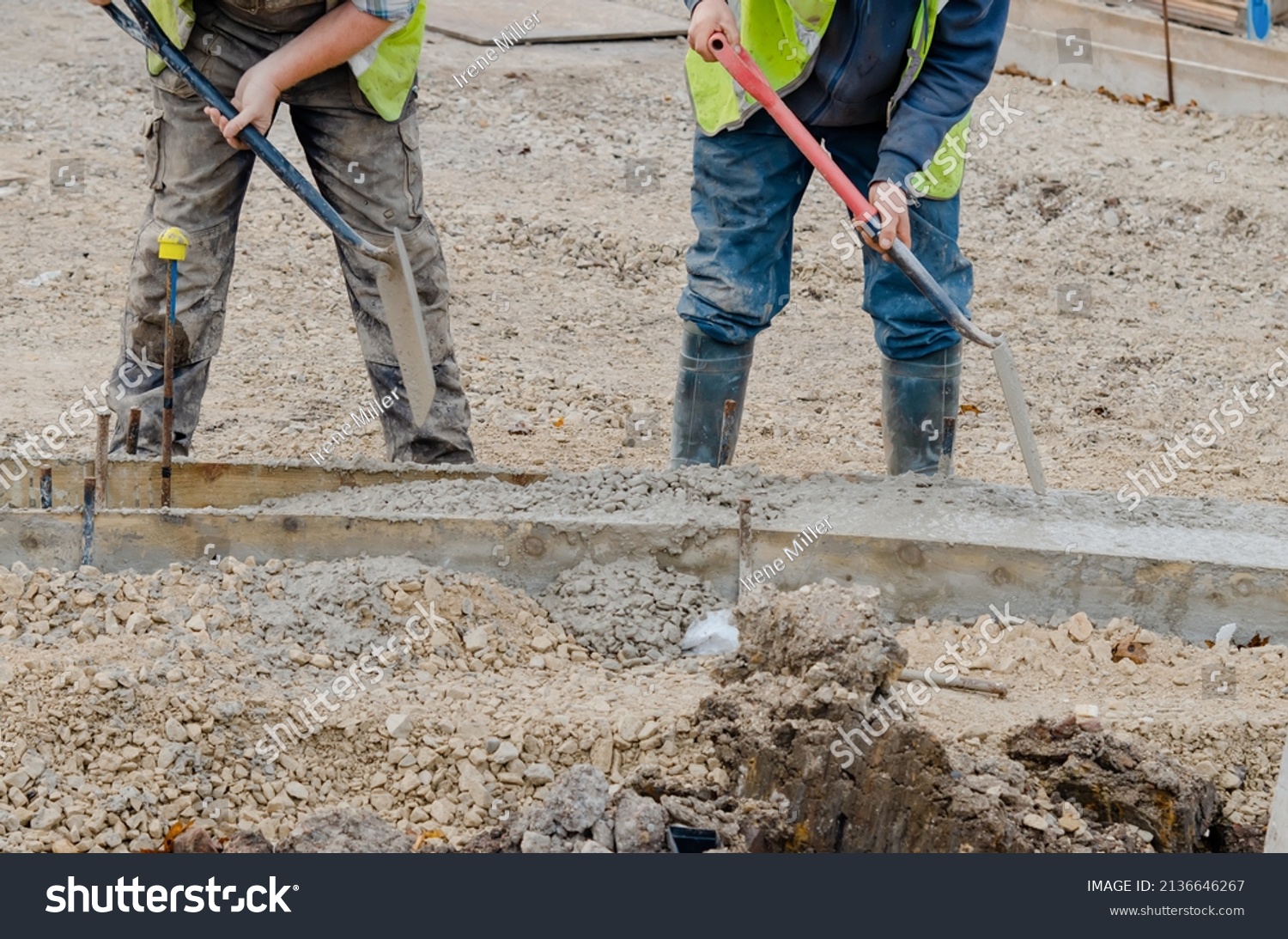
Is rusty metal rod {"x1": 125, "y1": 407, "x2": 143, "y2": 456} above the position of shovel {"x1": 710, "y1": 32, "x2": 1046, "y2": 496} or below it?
below

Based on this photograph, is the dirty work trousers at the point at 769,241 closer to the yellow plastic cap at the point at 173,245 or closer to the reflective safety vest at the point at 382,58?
the reflective safety vest at the point at 382,58

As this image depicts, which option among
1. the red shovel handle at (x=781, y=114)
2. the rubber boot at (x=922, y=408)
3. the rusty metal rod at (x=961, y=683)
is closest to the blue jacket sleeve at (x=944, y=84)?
the red shovel handle at (x=781, y=114)

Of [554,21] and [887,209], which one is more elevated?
[554,21]

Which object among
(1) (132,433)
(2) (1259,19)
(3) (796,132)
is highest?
(2) (1259,19)

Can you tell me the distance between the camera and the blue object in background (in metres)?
9.10

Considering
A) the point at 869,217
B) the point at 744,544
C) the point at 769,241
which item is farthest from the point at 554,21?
the point at 744,544

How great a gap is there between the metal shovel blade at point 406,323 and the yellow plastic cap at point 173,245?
55 centimetres

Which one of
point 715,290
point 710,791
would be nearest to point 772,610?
point 710,791

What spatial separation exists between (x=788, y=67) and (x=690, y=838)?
202cm

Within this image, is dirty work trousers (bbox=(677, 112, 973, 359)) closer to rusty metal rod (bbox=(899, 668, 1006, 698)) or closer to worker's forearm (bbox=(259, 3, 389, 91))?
worker's forearm (bbox=(259, 3, 389, 91))

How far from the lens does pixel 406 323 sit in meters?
4.07

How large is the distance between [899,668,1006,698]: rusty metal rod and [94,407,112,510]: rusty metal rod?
1.87 metres

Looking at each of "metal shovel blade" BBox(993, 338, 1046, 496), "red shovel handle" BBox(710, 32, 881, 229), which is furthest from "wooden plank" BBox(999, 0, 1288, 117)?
"red shovel handle" BBox(710, 32, 881, 229)

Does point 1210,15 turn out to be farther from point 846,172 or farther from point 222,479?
point 222,479
